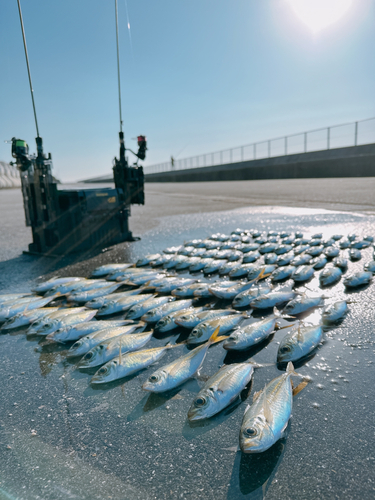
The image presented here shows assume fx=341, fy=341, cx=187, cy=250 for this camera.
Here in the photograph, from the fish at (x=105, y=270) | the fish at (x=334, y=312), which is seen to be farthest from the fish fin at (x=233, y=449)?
the fish at (x=105, y=270)

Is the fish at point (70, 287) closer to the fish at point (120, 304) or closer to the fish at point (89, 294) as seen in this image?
the fish at point (89, 294)

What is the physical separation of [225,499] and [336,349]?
66.7 inches

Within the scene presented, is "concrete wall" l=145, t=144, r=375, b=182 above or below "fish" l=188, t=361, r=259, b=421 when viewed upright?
above

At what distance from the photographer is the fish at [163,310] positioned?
3.45 metres

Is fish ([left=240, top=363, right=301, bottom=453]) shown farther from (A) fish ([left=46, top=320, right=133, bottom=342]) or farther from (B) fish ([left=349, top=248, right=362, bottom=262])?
(B) fish ([left=349, top=248, right=362, bottom=262])

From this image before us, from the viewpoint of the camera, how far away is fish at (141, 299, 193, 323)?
3448 mm

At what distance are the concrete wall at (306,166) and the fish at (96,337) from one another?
26946 millimetres

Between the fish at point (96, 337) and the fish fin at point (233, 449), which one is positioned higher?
the fish at point (96, 337)

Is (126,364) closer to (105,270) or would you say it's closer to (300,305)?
(300,305)

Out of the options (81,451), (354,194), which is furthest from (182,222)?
(354,194)

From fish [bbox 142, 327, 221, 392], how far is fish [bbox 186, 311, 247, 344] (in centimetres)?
28

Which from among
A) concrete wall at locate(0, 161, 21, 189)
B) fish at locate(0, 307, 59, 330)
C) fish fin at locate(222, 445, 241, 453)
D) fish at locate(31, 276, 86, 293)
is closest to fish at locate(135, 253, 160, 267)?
fish at locate(31, 276, 86, 293)

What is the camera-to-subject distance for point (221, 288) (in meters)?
4.08

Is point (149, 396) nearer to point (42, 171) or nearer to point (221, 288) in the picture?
point (221, 288)
